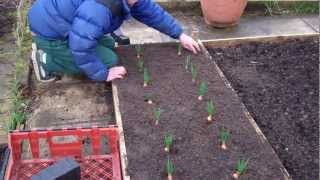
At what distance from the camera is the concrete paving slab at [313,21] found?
529cm

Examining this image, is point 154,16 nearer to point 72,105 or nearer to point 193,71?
point 193,71

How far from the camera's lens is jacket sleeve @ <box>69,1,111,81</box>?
3.33 m

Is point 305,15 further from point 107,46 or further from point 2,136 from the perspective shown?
point 2,136

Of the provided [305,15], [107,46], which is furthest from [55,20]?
[305,15]

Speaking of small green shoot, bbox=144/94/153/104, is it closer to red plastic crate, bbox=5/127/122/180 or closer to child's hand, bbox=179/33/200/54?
red plastic crate, bbox=5/127/122/180

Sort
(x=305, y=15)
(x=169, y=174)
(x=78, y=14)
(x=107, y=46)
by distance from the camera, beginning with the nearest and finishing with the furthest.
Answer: (x=169, y=174) → (x=78, y=14) → (x=107, y=46) → (x=305, y=15)

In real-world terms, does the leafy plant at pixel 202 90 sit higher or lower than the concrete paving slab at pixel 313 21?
higher

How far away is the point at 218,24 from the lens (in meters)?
5.14

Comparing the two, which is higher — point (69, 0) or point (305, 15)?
point (69, 0)

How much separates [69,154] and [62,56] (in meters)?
1.05

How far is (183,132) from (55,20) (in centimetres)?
132

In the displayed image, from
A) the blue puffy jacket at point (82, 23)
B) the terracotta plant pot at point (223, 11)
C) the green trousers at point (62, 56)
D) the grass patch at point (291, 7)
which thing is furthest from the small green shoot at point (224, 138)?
the grass patch at point (291, 7)

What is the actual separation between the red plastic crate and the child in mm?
771

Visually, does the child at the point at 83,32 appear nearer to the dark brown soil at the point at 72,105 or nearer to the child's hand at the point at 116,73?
the child's hand at the point at 116,73
